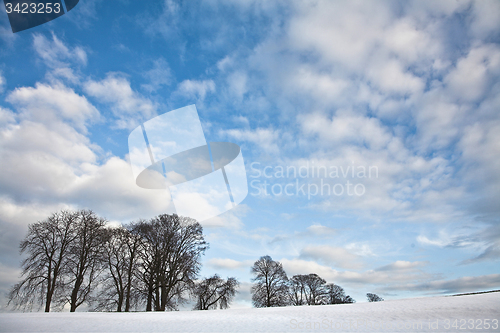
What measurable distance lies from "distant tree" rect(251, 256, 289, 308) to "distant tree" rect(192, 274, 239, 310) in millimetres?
6520

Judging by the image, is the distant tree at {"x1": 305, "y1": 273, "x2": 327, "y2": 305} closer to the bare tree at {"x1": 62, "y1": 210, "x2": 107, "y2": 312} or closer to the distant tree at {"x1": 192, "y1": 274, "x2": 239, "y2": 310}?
the distant tree at {"x1": 192, "y1": 274, "x2": 239, "y2": 310}

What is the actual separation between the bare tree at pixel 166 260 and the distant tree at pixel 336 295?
3231 centimetres

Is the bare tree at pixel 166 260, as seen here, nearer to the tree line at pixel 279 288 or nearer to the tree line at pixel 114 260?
the tree line at pixel 114 260

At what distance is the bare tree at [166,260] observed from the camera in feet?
86.5

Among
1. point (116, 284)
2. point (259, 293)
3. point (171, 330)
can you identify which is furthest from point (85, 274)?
point (259, 293)

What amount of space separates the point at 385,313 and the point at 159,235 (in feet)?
69.6

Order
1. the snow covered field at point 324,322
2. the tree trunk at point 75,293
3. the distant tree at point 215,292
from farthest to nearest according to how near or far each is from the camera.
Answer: the distant tree at point 215,292
the tree trunk at point 75,293
the snow covered field at point 324,322

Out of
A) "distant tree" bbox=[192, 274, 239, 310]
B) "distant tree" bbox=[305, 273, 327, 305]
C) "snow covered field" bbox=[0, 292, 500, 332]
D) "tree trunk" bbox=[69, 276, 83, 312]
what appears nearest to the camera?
"snow covered field" bbox=[0, 292, 500, 332]

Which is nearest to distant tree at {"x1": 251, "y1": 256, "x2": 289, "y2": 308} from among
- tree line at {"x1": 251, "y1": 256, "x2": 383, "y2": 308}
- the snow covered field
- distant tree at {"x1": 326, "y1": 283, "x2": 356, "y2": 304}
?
tree line at {"x1": 251, "y1": 256, "x2": 383, "y2": 308}

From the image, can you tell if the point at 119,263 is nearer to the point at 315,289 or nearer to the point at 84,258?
the point at 84,258

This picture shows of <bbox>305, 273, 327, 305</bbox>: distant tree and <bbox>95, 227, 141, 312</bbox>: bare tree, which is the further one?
<bbox>305, 273, 327, 305</bbox>: distant tree

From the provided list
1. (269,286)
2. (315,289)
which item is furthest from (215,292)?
(315,289)

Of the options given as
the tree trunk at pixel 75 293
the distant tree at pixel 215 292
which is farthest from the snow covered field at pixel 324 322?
the distant tree at pixel 215 292

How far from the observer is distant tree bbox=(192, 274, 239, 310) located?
34438mm
